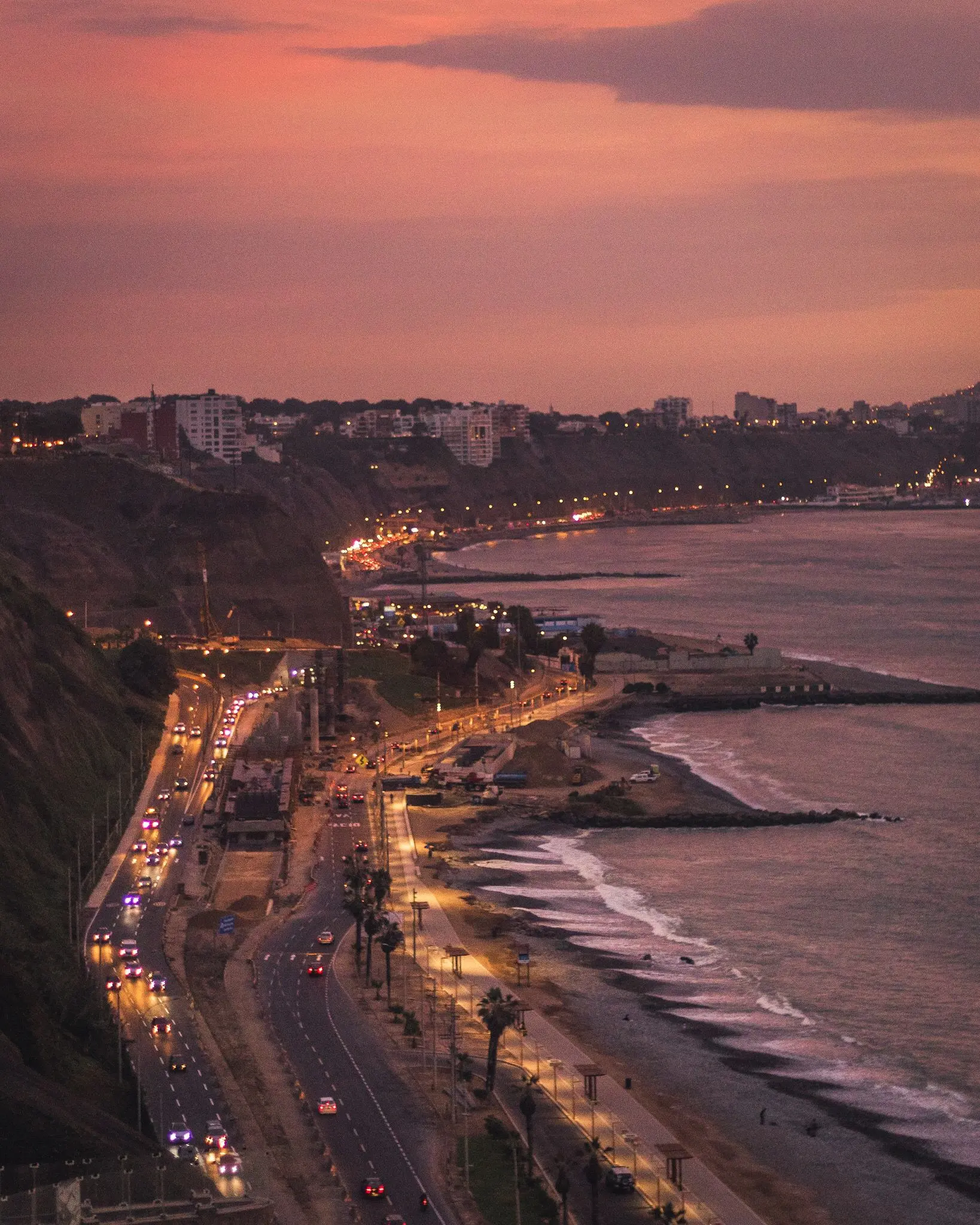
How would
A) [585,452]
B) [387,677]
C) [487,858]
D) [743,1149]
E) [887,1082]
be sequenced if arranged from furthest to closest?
1. [585,452]
2. [387,677]
3. [487,858]
4. [887,1082]
5. [743,1149]

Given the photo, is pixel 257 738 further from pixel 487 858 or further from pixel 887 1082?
pixel 887 1082

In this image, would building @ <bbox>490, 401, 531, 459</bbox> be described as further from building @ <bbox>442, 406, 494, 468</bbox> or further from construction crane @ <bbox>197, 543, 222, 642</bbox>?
construction crane @ <bbox>197, 543, 222, 642</bbox>

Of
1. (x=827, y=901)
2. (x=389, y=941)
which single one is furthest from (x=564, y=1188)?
(x=827, y=901)

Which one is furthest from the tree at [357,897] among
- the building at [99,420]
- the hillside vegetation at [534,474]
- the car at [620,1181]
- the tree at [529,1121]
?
the hillside vegetation at [534,474]

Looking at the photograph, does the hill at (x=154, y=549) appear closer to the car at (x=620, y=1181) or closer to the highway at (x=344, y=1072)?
the highway at (x=344, y=1072)

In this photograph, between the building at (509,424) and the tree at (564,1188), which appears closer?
the tree at (564,1188)

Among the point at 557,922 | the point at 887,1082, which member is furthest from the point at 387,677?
the point at 887,1082

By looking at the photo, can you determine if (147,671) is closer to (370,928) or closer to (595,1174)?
(370,928)
